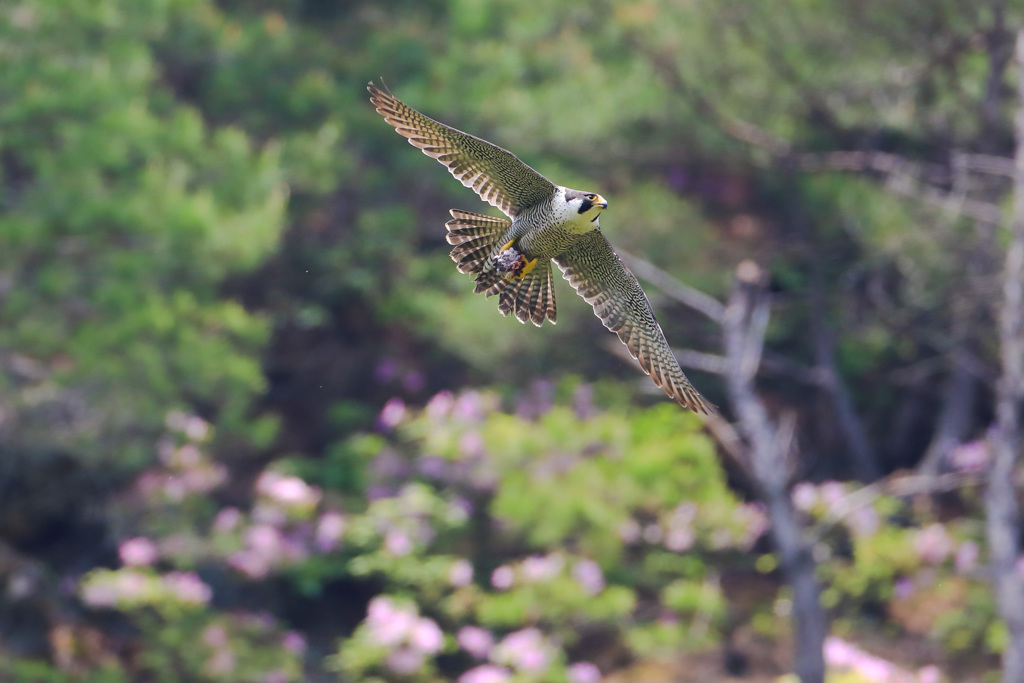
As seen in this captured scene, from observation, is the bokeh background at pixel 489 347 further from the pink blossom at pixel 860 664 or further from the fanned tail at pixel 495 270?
the fanned tail at pixel 495 270

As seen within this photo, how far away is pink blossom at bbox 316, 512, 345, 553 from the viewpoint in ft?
21.9

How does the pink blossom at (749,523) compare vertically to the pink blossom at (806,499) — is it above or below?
below

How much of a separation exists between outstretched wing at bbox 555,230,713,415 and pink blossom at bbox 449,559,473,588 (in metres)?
2.91

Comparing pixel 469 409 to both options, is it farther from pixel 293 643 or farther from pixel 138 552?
pixel 138 552

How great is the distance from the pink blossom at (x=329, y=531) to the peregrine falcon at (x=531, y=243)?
3.40 m

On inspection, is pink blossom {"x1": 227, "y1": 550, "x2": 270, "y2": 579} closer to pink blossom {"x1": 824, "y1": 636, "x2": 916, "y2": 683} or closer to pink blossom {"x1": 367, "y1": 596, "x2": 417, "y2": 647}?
pink blossom {"x1": 367, "y1": 596, "x2": 417, "y2": 647}

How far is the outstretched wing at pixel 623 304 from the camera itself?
3525 mm

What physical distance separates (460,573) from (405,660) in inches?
21.4

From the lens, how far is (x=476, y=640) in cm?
634

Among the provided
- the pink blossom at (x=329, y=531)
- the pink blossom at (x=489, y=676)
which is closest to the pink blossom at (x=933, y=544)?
Answer: the pink blossom at (x=489, y=676)

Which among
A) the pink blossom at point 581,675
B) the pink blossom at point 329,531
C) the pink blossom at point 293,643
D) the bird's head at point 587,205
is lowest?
the bird's head at point 587,205

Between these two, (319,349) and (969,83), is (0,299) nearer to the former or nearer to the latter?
(319,349)

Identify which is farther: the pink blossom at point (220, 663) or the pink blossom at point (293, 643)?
the pink blossom at point (293, 643)

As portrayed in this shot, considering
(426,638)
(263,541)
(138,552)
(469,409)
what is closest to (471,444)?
(469,409)
